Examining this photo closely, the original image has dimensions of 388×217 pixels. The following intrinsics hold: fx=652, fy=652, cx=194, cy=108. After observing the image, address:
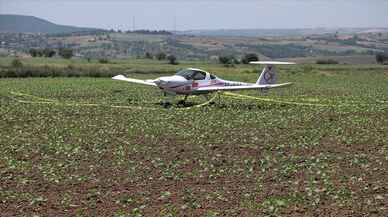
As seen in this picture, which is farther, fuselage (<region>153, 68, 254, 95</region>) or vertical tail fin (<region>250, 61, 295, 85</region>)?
vertical tail fin (<region>250, 61, 295, 85</region>)

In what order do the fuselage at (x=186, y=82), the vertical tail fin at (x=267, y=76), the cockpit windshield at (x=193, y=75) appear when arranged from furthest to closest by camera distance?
the vertical tail fin at (x=267, y=76), the cockpit windshield at (x=193, y=75), the fuselage at (x=186, y=82)

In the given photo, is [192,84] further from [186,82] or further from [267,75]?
[267,75]

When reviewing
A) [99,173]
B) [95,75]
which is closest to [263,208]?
[99,173]

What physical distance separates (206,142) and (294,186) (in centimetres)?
639

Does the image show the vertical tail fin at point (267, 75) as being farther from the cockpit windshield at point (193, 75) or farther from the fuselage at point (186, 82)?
the cockpit windshield at point (193, 75)

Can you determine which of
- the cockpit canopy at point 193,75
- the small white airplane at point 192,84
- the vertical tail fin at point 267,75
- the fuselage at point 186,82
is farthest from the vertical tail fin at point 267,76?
the cockpit canopy at point 193,75

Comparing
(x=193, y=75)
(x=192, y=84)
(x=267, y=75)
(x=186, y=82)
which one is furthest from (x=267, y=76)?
(x=186, y=82)

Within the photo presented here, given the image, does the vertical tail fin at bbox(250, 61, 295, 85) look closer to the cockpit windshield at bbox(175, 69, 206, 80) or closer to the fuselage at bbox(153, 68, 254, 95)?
the fuselage at bbox(153, 68, 254, 95)

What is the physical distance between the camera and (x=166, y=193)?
12.6m

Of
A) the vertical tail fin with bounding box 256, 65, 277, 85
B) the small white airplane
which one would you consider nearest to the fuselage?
the small white airplane

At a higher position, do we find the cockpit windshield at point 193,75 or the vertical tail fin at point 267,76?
the cockpit windshield at point 193,75

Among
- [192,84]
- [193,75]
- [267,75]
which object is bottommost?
[192,84]

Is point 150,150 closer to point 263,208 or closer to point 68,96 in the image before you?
point 263,208

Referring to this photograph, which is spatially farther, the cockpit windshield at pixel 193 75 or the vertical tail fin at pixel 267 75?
the vertical tail fin at pixel 267 75
